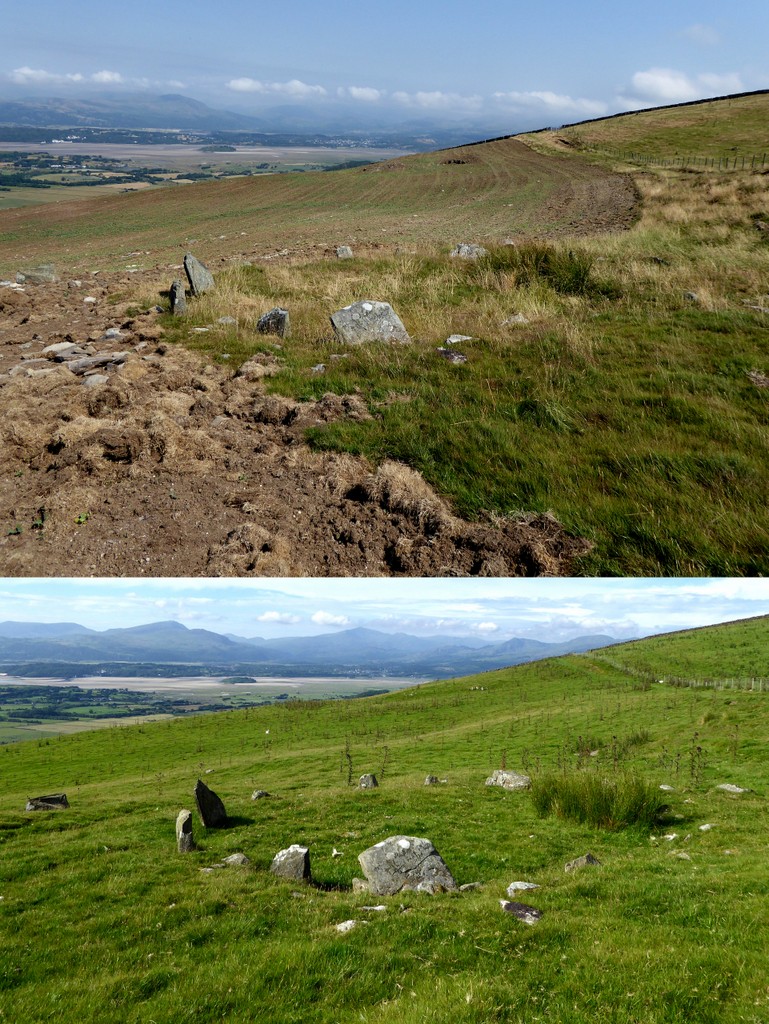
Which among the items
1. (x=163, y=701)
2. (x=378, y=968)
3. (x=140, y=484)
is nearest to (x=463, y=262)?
(x=140, y=484)

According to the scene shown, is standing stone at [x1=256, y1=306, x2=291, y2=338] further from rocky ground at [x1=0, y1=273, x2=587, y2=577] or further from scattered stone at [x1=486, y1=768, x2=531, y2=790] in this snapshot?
scattered stone at [x1=486, y1=768, x2=531, y2=790]

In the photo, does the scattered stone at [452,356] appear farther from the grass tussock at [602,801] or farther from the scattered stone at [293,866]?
the scattered stone at [293,866]

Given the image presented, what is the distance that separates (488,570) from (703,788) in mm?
12740

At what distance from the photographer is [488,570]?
979cm

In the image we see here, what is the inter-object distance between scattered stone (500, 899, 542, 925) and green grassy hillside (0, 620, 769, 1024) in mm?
158

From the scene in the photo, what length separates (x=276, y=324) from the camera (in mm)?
19734

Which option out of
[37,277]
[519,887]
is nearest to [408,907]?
[519,887]

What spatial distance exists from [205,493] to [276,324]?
9.39m

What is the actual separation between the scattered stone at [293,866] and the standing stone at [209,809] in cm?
416

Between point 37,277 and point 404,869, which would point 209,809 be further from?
point 37,277

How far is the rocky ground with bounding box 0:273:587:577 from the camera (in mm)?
10266

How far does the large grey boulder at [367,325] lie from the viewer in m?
18.5

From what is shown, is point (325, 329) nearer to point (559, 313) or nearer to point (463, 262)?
point (559, 313)

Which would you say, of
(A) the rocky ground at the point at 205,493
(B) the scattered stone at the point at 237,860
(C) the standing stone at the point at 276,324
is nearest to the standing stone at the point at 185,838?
(B) the scattered stone at the point at 237,860
